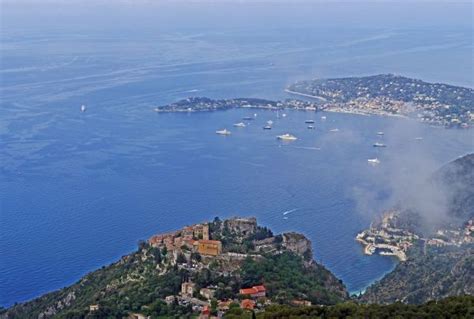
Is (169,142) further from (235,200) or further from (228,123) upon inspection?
(235,200)

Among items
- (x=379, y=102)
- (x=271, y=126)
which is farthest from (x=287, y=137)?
(x=379, y=102)

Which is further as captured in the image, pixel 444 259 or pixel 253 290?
pixel 444 259

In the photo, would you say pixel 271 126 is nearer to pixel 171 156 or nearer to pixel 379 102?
pixel 171 156

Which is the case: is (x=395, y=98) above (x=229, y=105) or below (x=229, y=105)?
below

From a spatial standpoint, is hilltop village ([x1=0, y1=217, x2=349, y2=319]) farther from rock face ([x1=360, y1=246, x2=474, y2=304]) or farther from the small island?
the small island

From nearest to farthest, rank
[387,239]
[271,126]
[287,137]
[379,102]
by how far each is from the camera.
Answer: [387,239]
[287,137]
[271,126]
[379,102]

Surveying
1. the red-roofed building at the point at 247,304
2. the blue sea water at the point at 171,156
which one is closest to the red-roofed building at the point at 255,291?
the red-roofed building at the point at 247,304

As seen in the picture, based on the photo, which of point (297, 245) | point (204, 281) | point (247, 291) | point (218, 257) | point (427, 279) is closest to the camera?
point (247, 291)

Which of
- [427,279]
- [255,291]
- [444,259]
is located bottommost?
[444,259]
